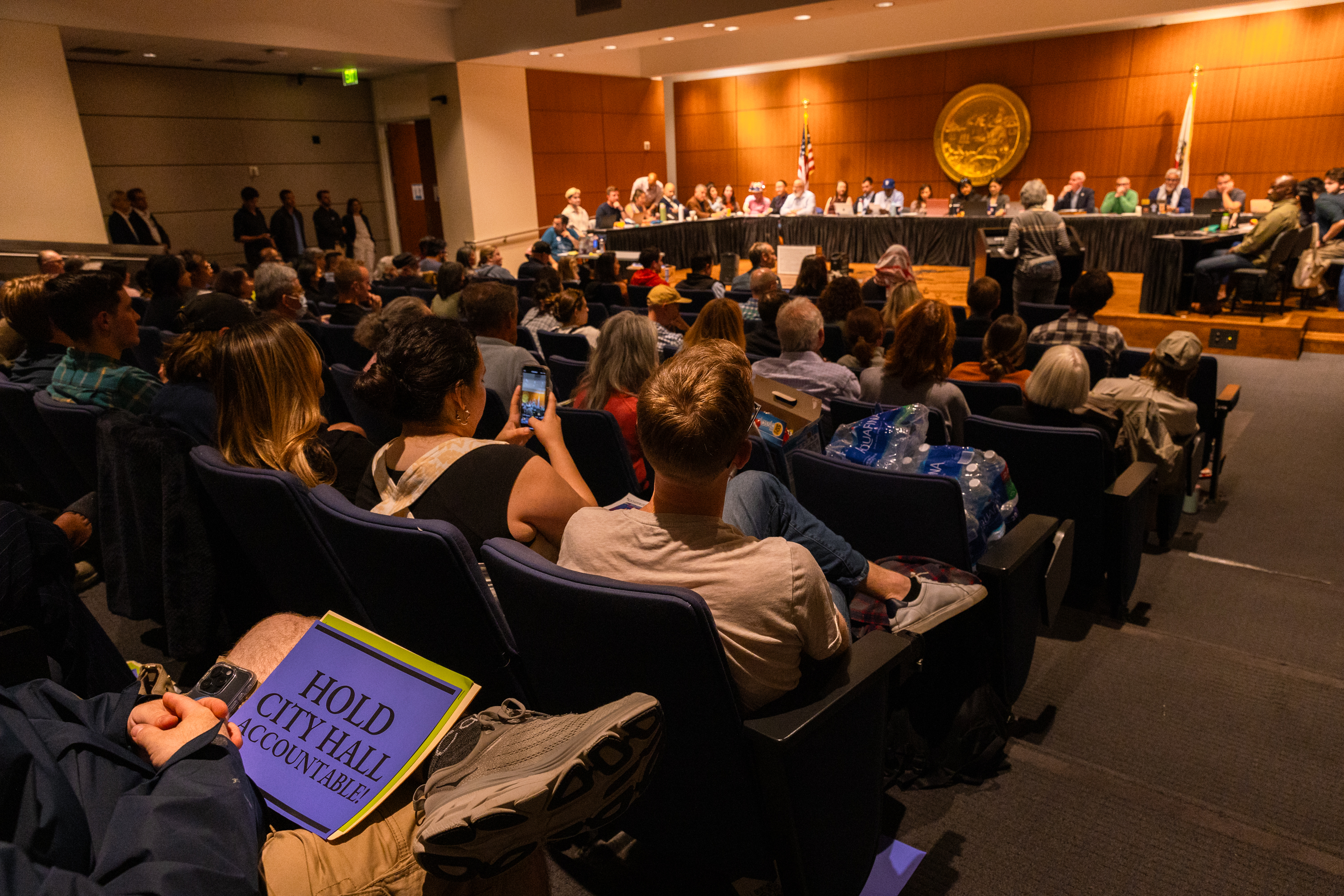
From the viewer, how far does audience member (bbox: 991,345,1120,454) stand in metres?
2.78

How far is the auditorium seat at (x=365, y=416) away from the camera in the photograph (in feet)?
11.0

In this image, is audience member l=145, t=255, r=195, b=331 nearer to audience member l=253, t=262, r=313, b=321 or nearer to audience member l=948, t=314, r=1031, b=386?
audience member l=253, t=262, r=313, b=321

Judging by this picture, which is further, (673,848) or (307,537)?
(307,537)

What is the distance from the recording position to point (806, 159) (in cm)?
1330

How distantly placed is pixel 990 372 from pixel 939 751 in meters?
2.04

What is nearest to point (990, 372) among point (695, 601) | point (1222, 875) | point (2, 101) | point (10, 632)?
point (1222, 875)

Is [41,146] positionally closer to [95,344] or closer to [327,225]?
[327,225]

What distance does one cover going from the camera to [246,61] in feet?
34.6

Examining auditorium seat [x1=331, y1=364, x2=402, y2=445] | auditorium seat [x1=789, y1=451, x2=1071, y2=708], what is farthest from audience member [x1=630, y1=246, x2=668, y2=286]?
auditorium seat [x1=789, y1=451, x2=1071, y2=708]

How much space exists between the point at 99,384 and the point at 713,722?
2562 millimetres

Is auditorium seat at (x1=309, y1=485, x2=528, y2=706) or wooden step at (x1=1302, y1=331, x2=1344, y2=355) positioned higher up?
auditorium seat at (x1=309, y1=485, x2=528, y2=706)

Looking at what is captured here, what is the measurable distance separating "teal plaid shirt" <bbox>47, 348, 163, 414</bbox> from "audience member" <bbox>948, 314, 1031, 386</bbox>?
312 cm

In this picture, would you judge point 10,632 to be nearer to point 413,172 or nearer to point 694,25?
point 694,25

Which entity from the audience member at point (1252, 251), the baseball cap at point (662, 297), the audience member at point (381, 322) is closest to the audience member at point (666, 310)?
the baseball cap at point (662, 297)
